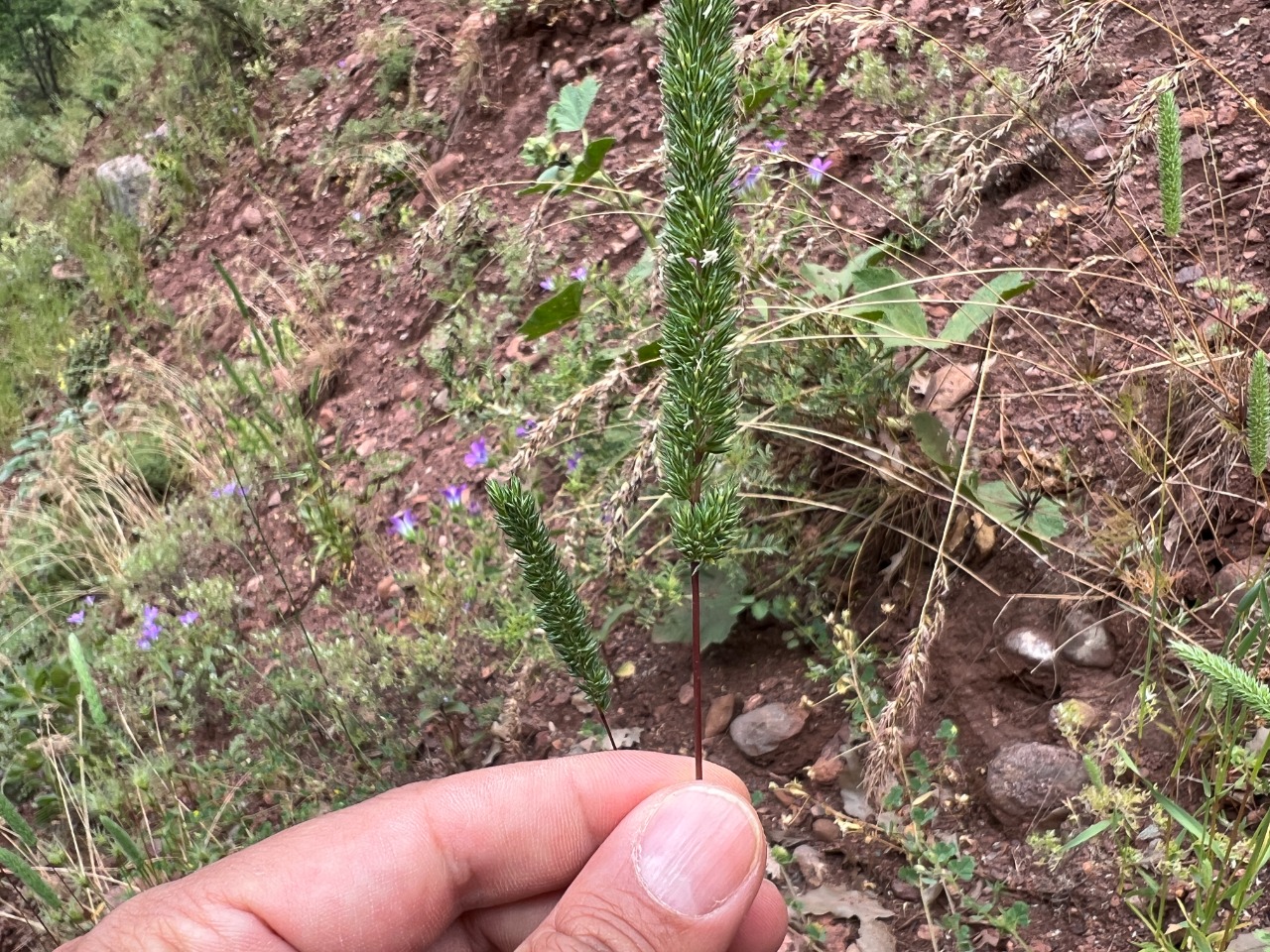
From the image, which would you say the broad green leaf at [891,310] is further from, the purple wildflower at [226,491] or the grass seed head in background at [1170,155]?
Answer: the purple wildflower at [226,491]

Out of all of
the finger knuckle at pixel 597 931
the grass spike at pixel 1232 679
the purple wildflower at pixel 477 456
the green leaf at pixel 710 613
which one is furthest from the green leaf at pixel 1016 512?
the purple wildflower at pixel 477 456

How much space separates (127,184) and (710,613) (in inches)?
278

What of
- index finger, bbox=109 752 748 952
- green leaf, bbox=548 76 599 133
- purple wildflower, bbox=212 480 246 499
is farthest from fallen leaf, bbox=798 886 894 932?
purple wildflower, bbox=212 480 246 499

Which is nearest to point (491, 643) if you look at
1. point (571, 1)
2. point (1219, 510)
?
point (1219, 510)

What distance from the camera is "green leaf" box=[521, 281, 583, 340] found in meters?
2.28

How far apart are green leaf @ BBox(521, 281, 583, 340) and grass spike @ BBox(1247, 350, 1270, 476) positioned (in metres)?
1.46

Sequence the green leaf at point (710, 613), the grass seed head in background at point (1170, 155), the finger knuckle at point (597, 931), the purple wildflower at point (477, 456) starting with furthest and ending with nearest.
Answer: the purple wildflower at point (477, 456)
the green leaf at point (710, 613)
the grass seed head in background at point (1170, 155)
the finger knuckle at point (597, 931)

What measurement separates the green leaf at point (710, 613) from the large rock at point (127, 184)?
260 inches

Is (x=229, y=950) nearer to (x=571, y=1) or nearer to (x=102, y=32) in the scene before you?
(x=571, y=1)

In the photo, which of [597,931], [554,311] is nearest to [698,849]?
[597,931]

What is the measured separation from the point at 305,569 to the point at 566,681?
1703 millimetres

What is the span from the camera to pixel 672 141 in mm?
943

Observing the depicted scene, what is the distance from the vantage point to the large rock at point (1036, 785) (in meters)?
2.09

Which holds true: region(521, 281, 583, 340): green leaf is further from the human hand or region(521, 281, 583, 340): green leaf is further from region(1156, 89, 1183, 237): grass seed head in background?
region(1156, 89, 1183, 237): grass seed head in background
